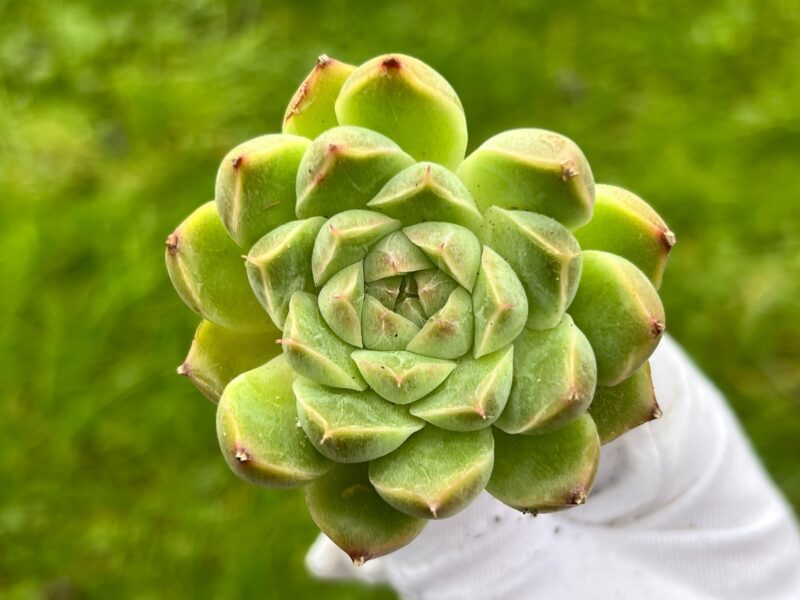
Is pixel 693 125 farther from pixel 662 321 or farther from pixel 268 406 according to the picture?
pixel 268 406

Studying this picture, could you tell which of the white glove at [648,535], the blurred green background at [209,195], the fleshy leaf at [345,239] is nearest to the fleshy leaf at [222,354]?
the fleshy leaf at [345,239]

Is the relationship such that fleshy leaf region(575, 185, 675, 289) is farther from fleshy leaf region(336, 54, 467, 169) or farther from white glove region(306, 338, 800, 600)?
white glove region(306, 338, 800, 600)

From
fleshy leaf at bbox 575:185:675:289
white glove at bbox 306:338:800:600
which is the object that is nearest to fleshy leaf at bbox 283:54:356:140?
fleshy leaf at bbox 575:185:675:289

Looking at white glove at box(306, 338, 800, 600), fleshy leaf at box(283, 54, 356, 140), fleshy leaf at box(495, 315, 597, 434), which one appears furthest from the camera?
white glove at box(306, 338, 800, 600)

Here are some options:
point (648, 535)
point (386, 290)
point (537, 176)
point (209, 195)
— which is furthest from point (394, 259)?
point (209, 195)

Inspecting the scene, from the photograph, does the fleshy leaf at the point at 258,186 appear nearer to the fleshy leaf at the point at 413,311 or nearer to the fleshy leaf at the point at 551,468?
the fleshy leaf at the point at 413,311

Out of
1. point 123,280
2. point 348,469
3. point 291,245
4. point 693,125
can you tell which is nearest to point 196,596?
point 123,280
